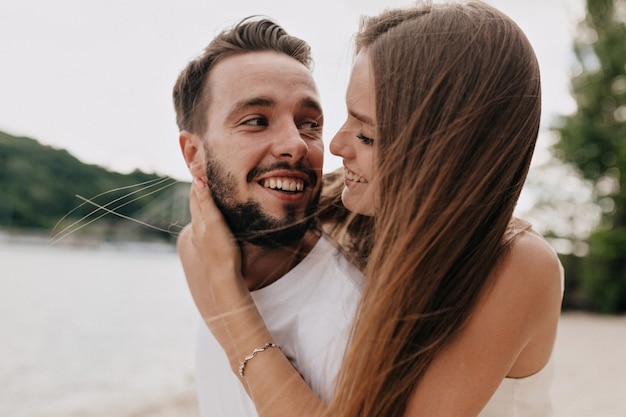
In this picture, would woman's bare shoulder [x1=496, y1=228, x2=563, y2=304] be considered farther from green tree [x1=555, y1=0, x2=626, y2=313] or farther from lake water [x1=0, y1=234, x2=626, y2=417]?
green tree [x1=555, y1=0, x2=626, y2=313]

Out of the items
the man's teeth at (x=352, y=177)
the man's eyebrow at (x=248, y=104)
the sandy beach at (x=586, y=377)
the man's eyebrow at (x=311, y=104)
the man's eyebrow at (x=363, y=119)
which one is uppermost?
the man's eyebrow at (x=248, y=104)

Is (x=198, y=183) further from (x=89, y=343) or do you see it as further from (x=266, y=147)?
(x=89, y=343)

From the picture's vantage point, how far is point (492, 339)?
60.8 inches

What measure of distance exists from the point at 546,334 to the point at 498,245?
0.37m

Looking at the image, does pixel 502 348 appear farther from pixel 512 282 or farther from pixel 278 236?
pixel 278 236

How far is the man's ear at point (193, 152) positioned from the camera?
7.58 feet

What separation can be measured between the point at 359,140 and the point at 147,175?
860 mm

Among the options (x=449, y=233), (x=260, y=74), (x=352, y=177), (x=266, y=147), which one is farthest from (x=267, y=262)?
(x=449, y=233)

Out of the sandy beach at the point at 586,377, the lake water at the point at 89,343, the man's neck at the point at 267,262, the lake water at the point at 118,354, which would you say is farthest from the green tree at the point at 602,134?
the man's neck at the point at 267,262

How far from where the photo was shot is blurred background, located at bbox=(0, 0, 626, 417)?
7.22 ft

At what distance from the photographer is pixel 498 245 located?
1622mm

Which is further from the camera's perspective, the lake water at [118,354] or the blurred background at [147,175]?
the lake water at [118,354]

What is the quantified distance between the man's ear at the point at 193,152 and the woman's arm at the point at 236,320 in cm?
5

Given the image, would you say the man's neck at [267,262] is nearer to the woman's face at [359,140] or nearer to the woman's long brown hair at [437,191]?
the woman's face at [359,140]
